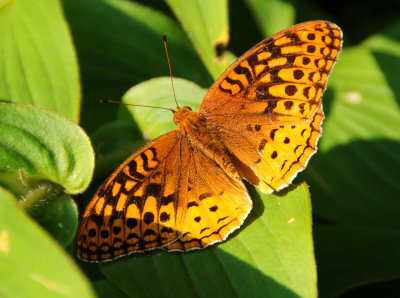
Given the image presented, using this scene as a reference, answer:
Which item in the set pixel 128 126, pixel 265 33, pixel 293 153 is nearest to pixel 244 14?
pixel 265 33

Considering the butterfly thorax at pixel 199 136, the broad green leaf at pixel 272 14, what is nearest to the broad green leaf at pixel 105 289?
the butterfly thorax at pixel 199 136

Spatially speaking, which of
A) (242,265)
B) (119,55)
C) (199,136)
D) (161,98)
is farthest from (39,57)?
(242,265)

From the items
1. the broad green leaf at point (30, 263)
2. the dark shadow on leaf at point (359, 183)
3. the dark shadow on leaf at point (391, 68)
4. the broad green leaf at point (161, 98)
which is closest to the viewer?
the broad green leaf at point (30, 263)

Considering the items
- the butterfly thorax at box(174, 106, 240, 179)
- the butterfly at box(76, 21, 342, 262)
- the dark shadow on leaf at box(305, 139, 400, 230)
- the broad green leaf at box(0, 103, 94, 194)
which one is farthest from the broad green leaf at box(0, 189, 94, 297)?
the dark shadow on leaf at box(305, 139, 400, 230)

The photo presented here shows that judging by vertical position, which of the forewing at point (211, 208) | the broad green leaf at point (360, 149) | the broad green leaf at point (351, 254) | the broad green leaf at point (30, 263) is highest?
the broad green leaf at point (30, 263)

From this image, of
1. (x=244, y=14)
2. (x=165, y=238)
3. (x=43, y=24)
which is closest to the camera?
(x=165, y=238)

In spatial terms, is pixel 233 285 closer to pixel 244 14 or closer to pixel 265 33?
pixel 265 33

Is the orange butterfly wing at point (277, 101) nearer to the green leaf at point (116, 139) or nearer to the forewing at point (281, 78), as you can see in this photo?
the forewing at point (281, 78)
